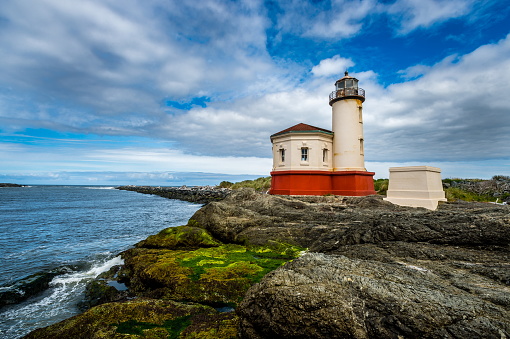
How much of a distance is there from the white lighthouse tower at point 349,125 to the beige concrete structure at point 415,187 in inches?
250

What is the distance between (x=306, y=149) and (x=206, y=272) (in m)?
16.9

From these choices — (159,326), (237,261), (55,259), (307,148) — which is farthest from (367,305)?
(307,148)

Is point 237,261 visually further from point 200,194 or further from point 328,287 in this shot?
point 200,194

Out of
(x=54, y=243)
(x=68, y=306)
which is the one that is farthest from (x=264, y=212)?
(x=54, y=243)

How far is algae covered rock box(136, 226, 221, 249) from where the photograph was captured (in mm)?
10719

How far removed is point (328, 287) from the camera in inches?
136

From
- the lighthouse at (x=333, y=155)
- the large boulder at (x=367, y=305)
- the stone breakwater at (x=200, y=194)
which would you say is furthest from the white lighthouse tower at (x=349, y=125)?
the stone breakwater at (x=200, y=194)

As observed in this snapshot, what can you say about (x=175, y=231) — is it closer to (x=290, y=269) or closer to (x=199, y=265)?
(x=199, y=265)

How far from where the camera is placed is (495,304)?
9.98 ft

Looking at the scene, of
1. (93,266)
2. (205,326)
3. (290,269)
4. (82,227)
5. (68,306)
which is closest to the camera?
(290,269)

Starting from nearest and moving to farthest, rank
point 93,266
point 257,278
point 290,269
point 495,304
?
1. point 495,304
2. point 290,269
3. point 257,278
4. point 93,266

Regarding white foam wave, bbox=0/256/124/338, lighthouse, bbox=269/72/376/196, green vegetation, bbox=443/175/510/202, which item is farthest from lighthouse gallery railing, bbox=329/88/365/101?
white foam wave, bbox=0/256/124/338

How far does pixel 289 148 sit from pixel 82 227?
1872cm

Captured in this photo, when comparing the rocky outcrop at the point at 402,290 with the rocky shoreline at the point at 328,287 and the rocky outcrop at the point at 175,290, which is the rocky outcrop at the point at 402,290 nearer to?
the rocky shoreline at the point at 328,287
